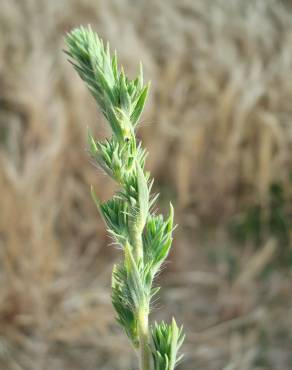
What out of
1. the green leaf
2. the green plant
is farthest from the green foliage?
the green leaf

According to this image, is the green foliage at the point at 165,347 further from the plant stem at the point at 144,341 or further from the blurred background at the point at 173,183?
the blurred background at the point at 173,183

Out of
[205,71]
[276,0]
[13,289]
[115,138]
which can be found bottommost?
[115,138]

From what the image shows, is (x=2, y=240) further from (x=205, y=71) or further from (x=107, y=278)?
(x=205, y=71)

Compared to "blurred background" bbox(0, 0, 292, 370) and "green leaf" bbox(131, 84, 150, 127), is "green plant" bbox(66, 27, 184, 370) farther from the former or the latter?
"blurred background" bbox(0, 0, 292, 370)

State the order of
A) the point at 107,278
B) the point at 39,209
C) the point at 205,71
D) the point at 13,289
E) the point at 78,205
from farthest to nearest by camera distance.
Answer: the point at 205,71 < the point at 78,205 < the point at 107,278 < the point at 39,209 < the point at 13,289

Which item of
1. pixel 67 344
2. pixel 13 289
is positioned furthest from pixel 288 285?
pixel 13 289

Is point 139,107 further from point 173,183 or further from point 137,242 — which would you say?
point 173,183

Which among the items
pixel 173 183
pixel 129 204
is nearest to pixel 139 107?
pixel 129 204

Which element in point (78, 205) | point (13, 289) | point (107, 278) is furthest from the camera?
point (78, 205)
